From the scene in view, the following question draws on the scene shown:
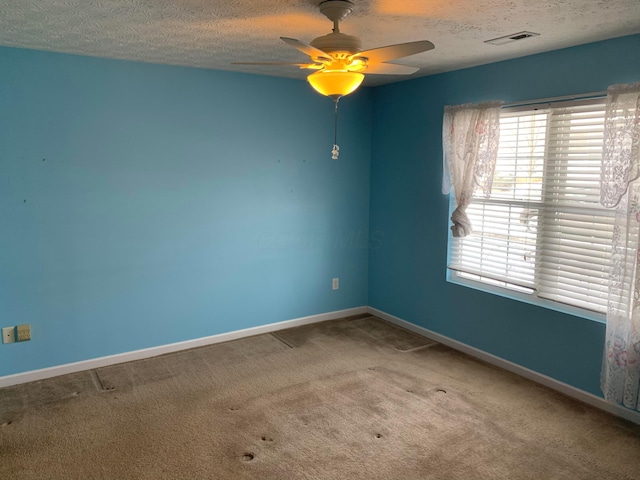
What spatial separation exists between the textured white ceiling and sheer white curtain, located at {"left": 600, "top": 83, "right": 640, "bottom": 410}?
0.47 meters

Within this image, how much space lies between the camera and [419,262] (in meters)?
4.45

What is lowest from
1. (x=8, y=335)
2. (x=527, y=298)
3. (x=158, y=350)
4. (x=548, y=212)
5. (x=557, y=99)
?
(x=158, y=350)

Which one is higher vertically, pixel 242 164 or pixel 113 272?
pixel 242 164

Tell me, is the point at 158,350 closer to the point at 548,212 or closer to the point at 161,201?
the point at 161,201

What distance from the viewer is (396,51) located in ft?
6.74

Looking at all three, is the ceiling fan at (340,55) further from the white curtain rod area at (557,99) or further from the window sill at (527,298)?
the window sill at (527,298)

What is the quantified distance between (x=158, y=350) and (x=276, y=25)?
2696 millimetres

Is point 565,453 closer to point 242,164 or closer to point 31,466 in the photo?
point 31,466

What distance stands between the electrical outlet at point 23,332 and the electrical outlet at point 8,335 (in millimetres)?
30

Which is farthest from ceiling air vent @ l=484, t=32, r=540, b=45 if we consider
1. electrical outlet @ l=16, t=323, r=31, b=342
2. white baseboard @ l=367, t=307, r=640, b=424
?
electrical outlet @ l=16, t=323, r=31, b=342

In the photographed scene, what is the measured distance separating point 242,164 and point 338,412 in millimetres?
2208

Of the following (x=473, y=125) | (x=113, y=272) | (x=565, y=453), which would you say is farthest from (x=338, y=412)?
(x=473, y=125)

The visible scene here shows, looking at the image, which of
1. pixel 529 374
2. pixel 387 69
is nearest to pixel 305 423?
pixel 529 374

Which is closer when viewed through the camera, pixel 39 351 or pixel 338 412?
pixel 338 412
